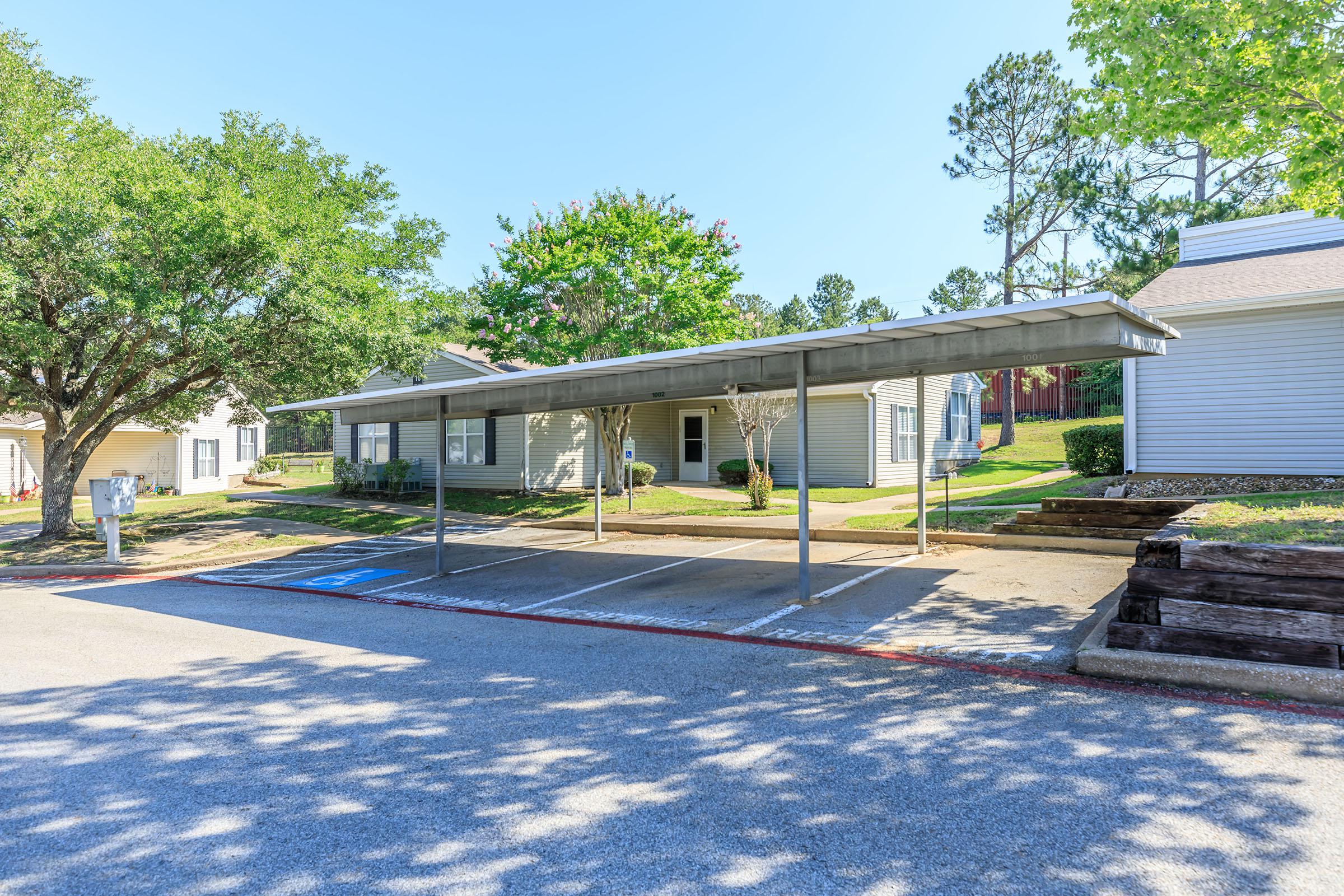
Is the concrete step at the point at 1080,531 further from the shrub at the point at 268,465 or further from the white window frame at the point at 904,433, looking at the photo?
the shrub at the point at 268,465

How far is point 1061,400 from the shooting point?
3362 cm

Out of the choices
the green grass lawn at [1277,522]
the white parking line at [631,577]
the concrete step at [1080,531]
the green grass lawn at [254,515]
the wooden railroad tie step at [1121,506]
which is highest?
the green grass lawn at [1277,522]

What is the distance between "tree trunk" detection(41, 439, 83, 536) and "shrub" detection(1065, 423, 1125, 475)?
20.2m

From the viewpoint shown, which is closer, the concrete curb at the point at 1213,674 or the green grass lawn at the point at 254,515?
the concrete curb at the point at 1213,674

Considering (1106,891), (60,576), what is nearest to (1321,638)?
(1106,891)

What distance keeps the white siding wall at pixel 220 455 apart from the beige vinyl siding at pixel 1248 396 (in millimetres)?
27202

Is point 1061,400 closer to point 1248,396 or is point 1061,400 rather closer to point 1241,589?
point 1248,396

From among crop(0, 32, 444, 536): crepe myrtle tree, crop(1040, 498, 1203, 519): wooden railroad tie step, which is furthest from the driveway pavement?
crop(0, 32, 444, 536): crepe myrtle tree

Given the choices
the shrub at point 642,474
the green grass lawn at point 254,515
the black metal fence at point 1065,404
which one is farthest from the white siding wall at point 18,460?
the black metal fence at point 1065,404

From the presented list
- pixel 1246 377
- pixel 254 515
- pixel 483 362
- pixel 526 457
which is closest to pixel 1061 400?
pixel 1246 377

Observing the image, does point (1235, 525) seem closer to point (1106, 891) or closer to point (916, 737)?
point (916, 737)

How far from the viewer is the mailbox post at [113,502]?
1123 cm

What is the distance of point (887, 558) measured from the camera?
10.4m

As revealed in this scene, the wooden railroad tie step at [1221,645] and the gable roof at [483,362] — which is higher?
the gable roof at [483,362]
